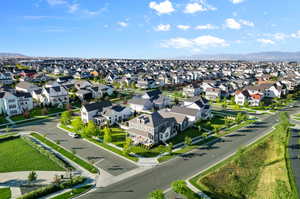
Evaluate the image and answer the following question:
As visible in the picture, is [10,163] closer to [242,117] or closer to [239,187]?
[239,187]

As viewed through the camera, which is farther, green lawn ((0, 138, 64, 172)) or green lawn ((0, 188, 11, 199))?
green lawn ((0, 138, 64, 172))

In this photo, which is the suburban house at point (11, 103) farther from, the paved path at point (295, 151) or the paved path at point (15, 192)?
the paved path at point (295, 151)

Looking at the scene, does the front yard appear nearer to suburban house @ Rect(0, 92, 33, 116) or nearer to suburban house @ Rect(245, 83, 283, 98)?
suburban house @ Rect(0, 92, 33, 116)

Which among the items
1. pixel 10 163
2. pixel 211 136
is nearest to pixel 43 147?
pixel 10 163

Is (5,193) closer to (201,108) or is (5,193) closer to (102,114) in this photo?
(102,114)

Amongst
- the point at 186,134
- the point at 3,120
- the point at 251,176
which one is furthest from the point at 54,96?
the point at 251,176

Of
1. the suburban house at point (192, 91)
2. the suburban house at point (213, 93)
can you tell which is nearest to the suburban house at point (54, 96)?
the suburban house at point (192, 91)

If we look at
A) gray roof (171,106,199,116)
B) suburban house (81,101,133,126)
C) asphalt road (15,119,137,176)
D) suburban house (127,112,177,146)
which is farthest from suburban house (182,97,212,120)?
asphalt road (15,119,137,176)
